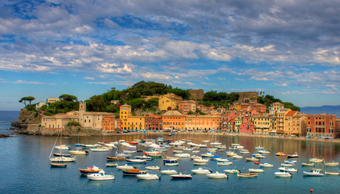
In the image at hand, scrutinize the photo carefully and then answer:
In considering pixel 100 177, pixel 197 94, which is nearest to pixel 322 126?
pixel 100 177

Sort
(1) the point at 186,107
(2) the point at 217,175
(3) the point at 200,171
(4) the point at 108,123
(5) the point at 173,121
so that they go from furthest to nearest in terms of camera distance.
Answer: (1) the point at 186,107, (5) the point at 173,121, (4) the point at 108,123, (3) the point at 200,171, (2) the point at 217,175

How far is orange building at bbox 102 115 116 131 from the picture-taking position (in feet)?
247

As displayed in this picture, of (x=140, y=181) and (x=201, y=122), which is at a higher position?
(x=201, y=122)

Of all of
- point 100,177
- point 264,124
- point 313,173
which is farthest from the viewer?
point 264,124

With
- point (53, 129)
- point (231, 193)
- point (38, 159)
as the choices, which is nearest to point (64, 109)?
point (53, 129)

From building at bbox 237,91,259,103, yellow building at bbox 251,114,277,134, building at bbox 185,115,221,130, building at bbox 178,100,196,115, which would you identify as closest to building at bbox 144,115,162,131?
building at bbox 185,115,221,130

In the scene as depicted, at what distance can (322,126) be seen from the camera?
223ft

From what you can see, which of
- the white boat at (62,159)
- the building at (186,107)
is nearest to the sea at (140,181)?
the white boat at (62,159)

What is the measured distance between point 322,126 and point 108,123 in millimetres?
52128

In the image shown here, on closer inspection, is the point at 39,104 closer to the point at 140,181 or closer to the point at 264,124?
the point at 264,124

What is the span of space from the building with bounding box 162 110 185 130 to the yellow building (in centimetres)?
2065

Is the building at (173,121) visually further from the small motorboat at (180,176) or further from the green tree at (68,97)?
the small motorboat at (180,176)

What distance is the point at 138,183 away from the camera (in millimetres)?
30312

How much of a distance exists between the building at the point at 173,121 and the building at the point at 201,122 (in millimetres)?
1904
